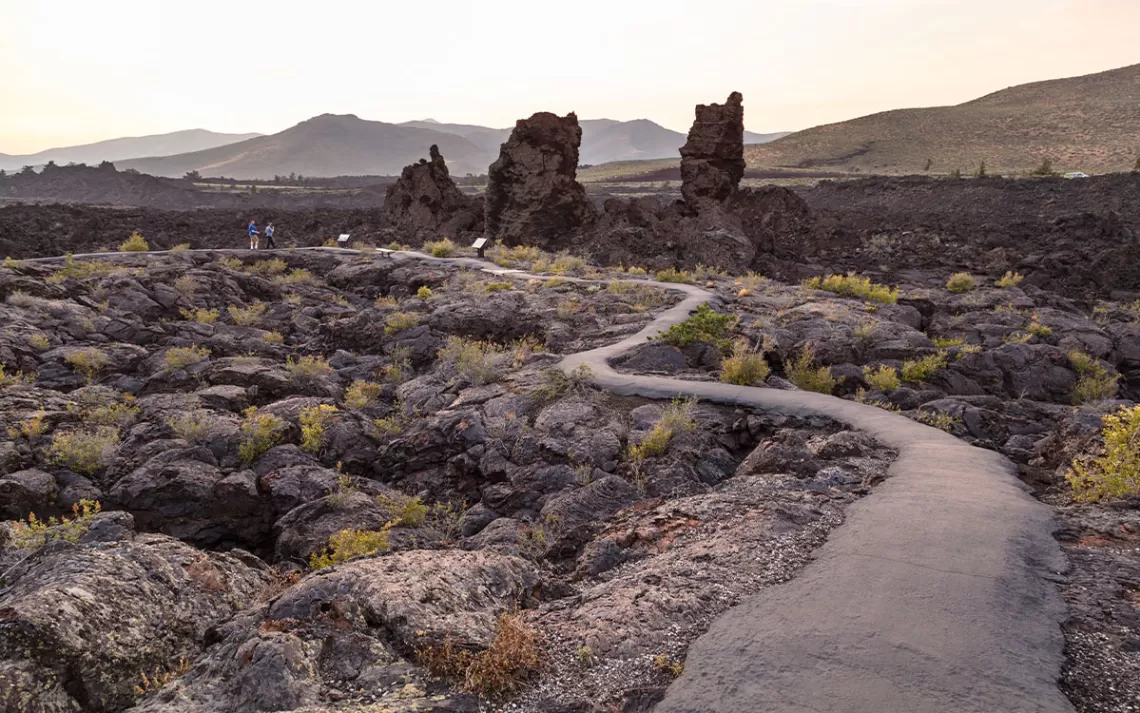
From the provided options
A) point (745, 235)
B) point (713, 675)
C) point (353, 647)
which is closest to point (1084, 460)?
point (713, 675)

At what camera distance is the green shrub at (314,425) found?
1181cm

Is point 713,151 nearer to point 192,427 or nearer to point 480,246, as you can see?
point 480,246

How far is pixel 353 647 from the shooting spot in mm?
4613

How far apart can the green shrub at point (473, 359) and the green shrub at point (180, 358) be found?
6030 mm

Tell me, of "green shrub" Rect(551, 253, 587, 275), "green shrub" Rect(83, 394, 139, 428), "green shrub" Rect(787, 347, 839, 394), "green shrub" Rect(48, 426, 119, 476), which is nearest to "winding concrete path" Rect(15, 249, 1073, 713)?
"green shrub" Rect(787, 347, 839, 394)

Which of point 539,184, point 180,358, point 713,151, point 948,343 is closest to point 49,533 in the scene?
point 180,358

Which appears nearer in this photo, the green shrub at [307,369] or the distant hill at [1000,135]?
the green shrub at [307,369]

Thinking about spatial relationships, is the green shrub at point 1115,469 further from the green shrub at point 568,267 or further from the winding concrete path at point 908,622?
the green shrub at point 568,267

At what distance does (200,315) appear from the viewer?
2030 centimetres

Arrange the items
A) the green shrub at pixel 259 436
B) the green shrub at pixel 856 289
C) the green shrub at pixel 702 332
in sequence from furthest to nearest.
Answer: the green shrub at pixel 856 289 < the green shrub at pixel 702 332 < the green shrub at pixel 259 436

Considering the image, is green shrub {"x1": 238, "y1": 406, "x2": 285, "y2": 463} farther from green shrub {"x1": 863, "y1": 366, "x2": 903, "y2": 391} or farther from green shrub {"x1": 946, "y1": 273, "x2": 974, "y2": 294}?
green shrub {"x1": 946, "y1": 273, "x2": 974, "y2": 294}

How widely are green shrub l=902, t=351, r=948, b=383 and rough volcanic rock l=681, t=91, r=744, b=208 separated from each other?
25.0 metres

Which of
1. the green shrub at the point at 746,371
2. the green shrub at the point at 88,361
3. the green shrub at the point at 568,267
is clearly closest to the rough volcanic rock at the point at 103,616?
the green shrub at the point at 746,371

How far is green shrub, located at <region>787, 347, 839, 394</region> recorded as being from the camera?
1313 centimetres
